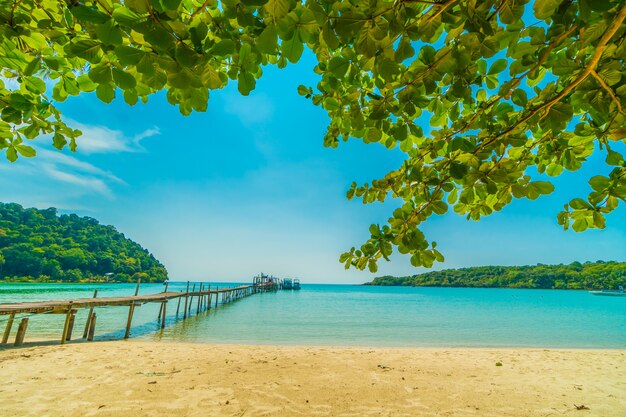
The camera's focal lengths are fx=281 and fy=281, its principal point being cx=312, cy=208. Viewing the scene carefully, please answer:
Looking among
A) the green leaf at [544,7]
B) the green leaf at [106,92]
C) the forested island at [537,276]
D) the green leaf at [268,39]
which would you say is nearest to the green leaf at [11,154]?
the green leaf at [106,92]

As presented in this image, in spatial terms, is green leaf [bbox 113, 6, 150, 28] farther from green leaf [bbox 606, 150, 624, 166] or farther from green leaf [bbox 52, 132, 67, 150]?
green leaf [bbox 606, 150, 624, 166]

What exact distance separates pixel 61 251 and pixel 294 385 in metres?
85.9

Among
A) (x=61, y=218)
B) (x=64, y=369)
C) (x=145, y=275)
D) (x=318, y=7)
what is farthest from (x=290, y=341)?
(x=61, y=218)

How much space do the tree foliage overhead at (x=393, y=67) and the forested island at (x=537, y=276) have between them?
10841 cm

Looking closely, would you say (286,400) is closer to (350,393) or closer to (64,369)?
(350,393)

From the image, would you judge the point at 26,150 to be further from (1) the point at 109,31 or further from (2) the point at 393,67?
(2) the point at 393,67

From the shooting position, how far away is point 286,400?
4809mm

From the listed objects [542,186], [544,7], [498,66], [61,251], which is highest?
[61,251]

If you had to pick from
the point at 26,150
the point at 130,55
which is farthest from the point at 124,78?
the point at 26,150

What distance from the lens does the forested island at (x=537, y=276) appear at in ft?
260

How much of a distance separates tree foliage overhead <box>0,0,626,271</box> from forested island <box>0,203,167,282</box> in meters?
67.0

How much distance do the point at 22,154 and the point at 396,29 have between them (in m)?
2.22

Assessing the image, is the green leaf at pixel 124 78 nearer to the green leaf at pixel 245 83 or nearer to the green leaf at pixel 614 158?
the green leaf at pixel 245 83

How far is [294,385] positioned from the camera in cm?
559
